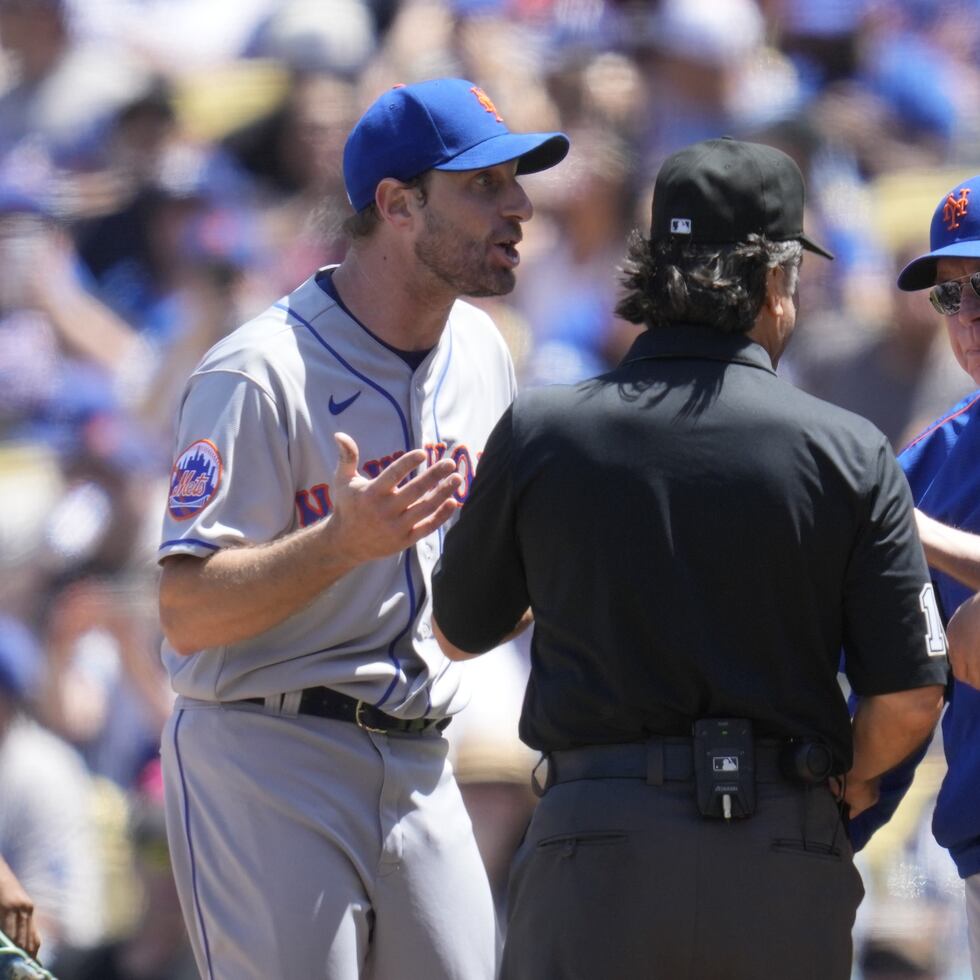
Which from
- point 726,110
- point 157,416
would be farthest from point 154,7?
point 726,110

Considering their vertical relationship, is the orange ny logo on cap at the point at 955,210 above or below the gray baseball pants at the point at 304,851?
above

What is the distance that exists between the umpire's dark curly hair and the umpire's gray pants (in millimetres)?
609

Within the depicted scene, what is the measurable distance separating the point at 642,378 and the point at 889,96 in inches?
107

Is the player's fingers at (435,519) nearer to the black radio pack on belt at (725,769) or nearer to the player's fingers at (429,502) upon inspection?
the player's fingers at (429,502)

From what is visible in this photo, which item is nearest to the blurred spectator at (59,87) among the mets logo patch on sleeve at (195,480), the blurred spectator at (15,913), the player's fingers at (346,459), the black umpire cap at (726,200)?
the blurred spectator at (15,913)

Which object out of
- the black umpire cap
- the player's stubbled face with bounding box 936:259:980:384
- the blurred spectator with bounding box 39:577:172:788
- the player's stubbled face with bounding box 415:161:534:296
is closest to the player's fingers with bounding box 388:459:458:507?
the black umpire cap

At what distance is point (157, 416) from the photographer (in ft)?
15.7

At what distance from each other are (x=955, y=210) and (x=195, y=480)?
132 cm

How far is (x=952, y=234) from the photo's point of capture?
109 inches

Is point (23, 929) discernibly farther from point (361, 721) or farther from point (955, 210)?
Result: point (955, 210)

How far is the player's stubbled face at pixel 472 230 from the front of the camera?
2.89 metres

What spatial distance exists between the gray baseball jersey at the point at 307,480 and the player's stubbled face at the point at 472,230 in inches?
6.7

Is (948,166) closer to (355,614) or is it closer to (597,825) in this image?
(355,614)

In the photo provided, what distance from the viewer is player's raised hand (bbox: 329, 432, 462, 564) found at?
7.79 feet
